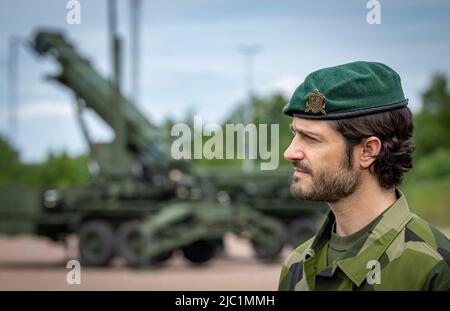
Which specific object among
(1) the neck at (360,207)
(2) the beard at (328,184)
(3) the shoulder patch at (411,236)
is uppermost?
(2) the beard at (328,184)

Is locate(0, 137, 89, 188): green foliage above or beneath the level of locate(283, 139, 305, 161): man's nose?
beneath

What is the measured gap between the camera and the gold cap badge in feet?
6.78

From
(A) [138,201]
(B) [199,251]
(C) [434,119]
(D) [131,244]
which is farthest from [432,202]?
(D) [131,244]

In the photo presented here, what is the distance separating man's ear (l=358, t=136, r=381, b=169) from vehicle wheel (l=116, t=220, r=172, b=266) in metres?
15.9

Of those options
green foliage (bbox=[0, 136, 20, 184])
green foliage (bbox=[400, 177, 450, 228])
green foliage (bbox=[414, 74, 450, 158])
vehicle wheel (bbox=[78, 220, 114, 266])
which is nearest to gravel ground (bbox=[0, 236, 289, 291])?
vehicle wheel (bbox=[78, 220, 114, 266])

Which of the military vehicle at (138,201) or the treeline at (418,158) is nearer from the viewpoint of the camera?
the military vehicle at (138,201)

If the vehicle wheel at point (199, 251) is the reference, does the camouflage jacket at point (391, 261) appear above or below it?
above

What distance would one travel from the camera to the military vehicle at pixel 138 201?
730 inches

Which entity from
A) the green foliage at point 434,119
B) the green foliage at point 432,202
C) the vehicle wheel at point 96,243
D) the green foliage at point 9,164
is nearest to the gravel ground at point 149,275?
the vehicle wheel at point 96,243

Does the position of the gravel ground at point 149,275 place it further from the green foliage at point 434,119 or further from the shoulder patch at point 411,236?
the green foliage at point 434,119

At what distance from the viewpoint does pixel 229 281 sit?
47.8ft

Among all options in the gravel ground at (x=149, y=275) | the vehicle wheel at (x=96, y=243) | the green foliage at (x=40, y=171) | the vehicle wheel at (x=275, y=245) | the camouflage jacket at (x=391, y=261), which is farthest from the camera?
the green foliage at (x=40, y=171)

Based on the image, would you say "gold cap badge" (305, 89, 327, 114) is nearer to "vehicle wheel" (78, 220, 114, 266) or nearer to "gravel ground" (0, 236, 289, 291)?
"gravel ground" (0, 236, 289, 291)
